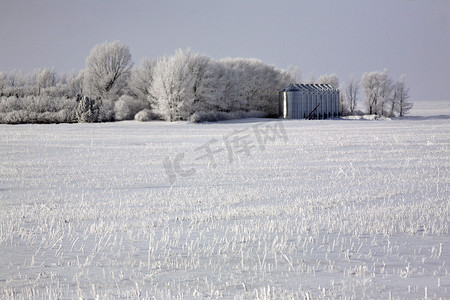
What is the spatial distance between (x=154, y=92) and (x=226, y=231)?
6407 cm

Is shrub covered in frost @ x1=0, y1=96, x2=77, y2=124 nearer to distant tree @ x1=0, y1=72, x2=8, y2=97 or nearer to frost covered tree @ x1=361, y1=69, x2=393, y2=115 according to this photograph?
distant tree @ x1=0, y1=72, x2=8, y2=97

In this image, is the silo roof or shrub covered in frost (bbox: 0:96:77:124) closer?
shrub covered in frost (bbox: 0:96:77:124)

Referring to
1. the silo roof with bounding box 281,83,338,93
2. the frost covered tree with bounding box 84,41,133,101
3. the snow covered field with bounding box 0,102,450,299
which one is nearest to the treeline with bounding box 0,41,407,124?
the frost covered tree with bounding box 84,41,133,101

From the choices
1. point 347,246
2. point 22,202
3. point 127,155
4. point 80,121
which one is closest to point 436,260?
point 347,246

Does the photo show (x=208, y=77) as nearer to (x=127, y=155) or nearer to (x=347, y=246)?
(x=127, y=155)

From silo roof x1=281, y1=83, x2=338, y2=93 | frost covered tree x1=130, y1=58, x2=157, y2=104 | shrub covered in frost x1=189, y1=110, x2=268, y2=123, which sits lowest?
shrub covered in frost x1=189, y1=110, x2=268, y2=123

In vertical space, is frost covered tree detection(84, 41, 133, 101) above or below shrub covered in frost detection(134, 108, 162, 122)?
above

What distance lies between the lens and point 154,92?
72.9 m

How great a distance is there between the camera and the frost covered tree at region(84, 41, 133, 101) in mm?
81500

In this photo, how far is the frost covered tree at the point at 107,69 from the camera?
267 feet

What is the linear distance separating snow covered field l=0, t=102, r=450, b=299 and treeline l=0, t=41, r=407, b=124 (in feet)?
158

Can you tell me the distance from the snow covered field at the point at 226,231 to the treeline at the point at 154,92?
48.2m

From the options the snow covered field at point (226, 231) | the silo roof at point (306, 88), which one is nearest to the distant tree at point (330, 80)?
the silo roof at point (306, 88)

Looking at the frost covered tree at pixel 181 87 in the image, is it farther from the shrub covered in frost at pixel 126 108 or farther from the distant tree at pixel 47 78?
the distant tree at pixel 47 78
